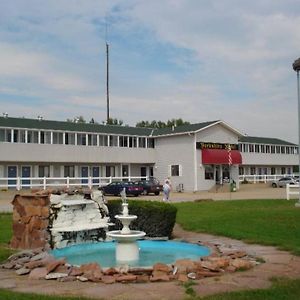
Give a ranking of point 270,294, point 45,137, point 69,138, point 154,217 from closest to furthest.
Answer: point 270,294
point 154,217
point 45,137
point 69,138

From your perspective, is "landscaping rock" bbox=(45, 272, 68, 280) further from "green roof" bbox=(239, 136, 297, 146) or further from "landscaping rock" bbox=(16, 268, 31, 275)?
"green roof" bbox=(239, 136, 297, 146)

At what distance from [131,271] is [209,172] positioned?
43803 millimetres

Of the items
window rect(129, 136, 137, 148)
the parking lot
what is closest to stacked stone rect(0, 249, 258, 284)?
the parking lot

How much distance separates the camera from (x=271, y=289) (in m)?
7.63

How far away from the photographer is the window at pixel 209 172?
51.5 metres

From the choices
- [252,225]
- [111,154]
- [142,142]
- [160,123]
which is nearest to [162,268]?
[252,225]

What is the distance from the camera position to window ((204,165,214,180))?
51469 millimetres

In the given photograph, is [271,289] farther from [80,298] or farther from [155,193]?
[155,193]

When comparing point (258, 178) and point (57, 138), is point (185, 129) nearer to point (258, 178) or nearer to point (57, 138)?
point (57, 138)

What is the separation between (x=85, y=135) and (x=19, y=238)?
37.1 meters

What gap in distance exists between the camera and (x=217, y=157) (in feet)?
171

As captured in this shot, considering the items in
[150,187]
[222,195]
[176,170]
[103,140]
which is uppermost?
[103,140]

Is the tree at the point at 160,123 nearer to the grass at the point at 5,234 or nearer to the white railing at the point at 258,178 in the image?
the white railing at the point at 258,178

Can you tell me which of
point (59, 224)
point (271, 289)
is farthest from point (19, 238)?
point (271, 289)
